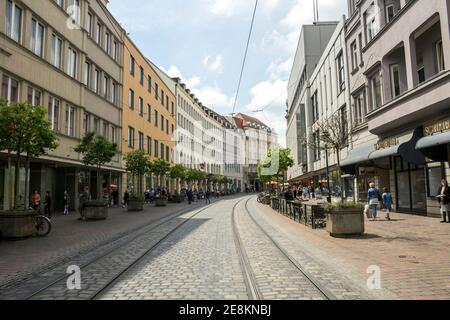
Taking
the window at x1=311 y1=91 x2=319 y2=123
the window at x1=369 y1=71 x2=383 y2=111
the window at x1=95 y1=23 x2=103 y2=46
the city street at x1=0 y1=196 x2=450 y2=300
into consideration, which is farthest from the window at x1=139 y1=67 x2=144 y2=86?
the city street at x1=0 y1=196 x2=450 y2=300

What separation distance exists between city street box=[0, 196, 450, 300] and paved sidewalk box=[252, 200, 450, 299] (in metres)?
0.02

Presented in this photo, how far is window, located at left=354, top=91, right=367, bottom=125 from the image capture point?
81.0 ft

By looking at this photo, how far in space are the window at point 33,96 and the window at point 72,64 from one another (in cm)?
424

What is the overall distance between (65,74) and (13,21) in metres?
5.52

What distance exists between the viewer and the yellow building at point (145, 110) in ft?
124

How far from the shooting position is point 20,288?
251 inches

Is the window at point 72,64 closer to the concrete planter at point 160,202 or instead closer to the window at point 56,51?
the window at point 56,51

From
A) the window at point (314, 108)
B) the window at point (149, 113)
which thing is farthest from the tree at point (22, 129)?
the window at point (149, 113)

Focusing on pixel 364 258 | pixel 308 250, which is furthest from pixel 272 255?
pixel 364 258

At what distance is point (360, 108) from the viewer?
84.9 ft

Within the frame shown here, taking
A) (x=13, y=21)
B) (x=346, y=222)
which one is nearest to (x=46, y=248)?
(x=346, y=222)

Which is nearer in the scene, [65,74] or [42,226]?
[42,226]

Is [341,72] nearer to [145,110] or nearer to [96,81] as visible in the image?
[96,81]

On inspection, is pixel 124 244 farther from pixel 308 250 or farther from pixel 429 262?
pixel 429 262
